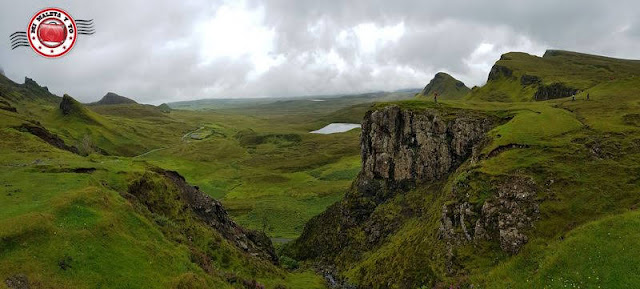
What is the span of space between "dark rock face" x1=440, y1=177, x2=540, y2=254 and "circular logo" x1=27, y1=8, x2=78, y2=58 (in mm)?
55481

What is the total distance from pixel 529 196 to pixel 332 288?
4070 cm

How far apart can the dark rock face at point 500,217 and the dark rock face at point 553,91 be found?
117 metres

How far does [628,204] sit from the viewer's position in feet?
144

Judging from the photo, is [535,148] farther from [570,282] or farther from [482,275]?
[570,282]

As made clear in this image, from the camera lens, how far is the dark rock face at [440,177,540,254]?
46.2 metres

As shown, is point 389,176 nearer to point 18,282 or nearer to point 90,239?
point 90,239

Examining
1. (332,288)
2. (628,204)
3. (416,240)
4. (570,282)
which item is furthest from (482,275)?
(332,288)

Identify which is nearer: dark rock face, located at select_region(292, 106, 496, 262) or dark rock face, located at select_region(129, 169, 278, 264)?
dark rock face, located at select_region(129, 169, 278, 264)

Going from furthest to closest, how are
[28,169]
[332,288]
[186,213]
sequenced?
[332,288]
[186,213]
[28,169]

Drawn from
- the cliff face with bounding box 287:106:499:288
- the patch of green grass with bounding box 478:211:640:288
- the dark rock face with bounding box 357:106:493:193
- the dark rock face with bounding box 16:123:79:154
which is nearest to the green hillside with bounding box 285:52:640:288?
the patch of green grass with bounding box 478:211:640:288

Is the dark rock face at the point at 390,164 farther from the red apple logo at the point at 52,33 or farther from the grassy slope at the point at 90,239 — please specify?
the red apple logo at the point at 52,33

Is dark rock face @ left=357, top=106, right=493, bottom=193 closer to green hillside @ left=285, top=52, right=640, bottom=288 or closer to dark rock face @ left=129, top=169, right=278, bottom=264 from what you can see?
green hillside @ left=285, top=52, right=640, bottom=288

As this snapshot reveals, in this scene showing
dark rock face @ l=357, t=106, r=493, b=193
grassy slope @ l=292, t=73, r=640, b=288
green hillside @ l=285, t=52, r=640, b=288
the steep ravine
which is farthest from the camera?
dark rock face @ l=357, t=106, r=493, b=193

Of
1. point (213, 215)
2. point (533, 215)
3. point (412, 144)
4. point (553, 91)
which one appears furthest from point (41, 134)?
point (553, 91)
